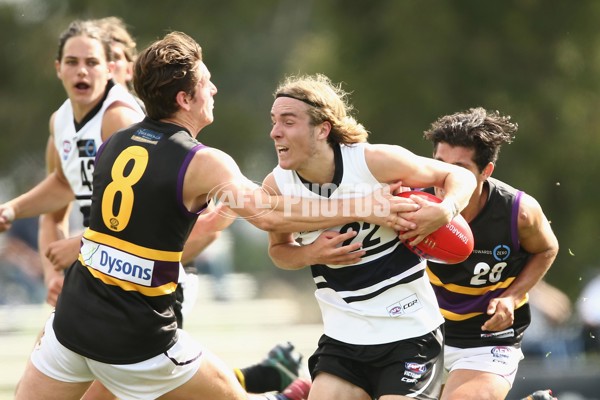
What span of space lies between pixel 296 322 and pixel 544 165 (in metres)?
4.70

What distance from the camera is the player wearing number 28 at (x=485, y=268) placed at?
553cm

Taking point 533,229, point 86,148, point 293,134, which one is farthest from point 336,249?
point 86,148

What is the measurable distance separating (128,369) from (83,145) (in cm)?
193

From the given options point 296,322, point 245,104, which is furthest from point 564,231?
point 245,104

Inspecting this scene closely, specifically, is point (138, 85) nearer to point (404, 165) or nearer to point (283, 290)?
point (404, 165)

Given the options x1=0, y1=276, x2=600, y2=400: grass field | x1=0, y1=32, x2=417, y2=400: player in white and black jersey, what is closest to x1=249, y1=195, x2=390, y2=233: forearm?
x1=0, y1=32, x2=417, y2=400: player in white and black jersey

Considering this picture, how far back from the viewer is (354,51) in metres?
18.3

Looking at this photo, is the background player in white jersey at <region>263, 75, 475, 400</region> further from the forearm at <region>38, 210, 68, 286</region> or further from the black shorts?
the forearm at <region>38, 210, 68, 286</region>

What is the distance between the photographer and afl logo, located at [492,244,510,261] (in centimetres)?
555

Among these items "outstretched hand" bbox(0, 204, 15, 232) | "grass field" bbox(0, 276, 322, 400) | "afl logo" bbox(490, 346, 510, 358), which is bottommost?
"grass field" bbox(0, 276, 322, 400)

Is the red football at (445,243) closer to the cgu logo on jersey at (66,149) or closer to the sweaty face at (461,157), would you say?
the sweaty face at (461,157)

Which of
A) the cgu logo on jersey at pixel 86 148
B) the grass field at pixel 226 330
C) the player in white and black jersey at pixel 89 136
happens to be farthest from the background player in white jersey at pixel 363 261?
the grass field at pixel 226 330

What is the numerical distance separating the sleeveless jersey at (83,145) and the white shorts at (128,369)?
1596mm

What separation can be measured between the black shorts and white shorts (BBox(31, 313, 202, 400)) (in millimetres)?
677
